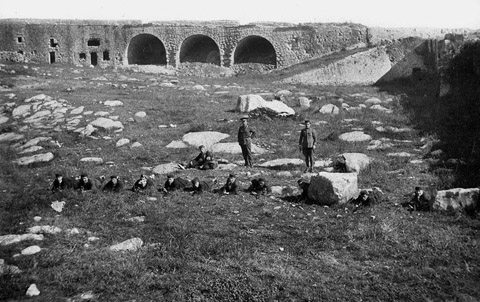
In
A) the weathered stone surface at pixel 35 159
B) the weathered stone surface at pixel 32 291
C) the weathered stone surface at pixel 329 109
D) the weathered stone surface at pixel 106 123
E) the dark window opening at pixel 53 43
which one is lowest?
the weathered stone surface at pixel 35 159

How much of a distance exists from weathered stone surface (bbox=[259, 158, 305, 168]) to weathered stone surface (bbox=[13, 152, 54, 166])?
18.9 ft

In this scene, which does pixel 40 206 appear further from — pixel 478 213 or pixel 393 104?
pixel 393 104

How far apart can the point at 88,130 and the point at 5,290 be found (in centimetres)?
937

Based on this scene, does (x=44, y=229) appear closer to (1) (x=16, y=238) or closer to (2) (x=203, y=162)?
(1) (x=16, y=238)

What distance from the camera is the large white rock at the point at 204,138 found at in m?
12.9

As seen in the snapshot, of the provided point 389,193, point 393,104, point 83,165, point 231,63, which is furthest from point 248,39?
point 389,193

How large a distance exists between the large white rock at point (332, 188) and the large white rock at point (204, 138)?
5127 millimetres

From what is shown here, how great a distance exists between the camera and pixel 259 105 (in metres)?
15.5

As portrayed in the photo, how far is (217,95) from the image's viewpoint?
19359 millimetres

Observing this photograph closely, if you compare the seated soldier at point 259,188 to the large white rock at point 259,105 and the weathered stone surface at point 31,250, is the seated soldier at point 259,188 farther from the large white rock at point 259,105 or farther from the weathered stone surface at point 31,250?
the large white rock at point 259,105

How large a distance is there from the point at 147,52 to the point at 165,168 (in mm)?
23810

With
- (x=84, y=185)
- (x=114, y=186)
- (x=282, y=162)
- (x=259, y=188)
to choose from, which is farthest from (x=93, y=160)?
(x=259, y=188)

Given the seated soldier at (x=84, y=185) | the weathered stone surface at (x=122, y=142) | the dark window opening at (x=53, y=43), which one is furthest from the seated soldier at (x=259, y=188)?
the dark window opening at (x=53, y=43)

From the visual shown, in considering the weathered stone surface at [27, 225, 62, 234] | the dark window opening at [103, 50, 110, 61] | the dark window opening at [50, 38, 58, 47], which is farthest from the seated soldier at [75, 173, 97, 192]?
the dark window opening at [50, 38, 58, 47]
